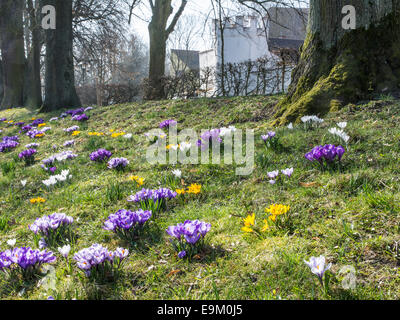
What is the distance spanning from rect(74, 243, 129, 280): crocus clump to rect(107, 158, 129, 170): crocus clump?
6.66ft

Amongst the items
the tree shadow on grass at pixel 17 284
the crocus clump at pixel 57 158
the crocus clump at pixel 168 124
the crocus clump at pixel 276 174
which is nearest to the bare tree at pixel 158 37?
the crocus clump at pixel 168 124

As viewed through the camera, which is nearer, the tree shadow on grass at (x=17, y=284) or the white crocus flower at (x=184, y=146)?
the tree shadow on grass at (x=17, y=284)

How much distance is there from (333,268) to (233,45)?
3488 centimetres

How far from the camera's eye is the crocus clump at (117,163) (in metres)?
3.95

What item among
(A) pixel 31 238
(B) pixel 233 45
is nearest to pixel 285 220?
(A) pixel 31 238

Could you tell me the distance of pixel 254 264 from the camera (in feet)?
6.61

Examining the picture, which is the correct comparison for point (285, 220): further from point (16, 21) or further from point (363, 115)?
point (16, 21)

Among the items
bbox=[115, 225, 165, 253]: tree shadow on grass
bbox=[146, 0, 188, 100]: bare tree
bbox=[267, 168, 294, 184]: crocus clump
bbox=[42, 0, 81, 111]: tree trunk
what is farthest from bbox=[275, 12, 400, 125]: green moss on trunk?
bbox=[42, 0, 81, 111]: tree trunk

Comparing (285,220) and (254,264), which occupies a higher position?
(285,220)

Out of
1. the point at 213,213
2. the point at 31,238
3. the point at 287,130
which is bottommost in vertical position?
the point at 31,238


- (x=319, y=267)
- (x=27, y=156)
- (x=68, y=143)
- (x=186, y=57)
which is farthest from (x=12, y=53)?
(x=186, y=57)

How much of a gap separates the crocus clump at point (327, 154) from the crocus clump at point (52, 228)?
2222mm

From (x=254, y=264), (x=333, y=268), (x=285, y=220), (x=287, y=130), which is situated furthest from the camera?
(x=287, y=130)

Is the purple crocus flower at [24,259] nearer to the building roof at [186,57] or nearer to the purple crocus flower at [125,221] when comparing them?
the purple crocus flower at [125,221]
